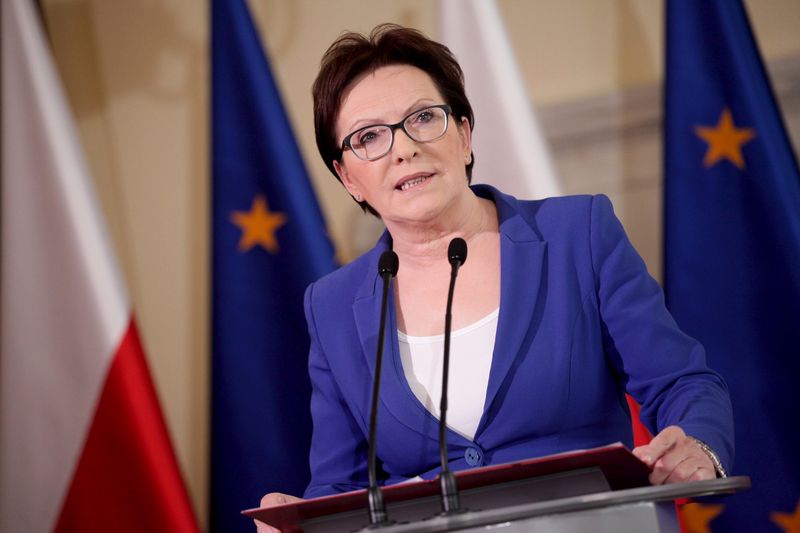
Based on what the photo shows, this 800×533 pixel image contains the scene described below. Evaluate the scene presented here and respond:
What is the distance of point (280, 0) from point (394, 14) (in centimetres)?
50

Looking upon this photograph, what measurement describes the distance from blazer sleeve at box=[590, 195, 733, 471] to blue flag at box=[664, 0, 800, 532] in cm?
110

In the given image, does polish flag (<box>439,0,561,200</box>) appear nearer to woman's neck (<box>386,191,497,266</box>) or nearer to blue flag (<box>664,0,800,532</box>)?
blue flag (<box>664,0,800,532</box>)

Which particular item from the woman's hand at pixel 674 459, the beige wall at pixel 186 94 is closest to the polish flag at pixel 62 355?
the beige wall at pixel 186 94

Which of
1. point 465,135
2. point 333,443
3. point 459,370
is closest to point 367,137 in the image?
point 465,135

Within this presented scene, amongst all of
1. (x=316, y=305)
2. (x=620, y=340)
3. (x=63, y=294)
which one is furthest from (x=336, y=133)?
(x=63, y=294)

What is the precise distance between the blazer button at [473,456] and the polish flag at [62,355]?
1539 mm

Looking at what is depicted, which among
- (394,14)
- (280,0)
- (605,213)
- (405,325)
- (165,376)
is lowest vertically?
(405,325)

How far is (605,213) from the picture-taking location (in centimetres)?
174

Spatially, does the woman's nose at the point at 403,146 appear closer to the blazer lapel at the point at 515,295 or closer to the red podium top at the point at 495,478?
the blazer lapel at the point at 515,295

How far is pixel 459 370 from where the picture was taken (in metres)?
1.68

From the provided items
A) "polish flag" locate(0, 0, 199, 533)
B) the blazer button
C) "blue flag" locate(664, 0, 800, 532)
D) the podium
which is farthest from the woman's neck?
"polish flag" locate(0, 0, 199, 533)

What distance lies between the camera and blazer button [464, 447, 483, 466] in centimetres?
157

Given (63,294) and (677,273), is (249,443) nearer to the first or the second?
(63,294)

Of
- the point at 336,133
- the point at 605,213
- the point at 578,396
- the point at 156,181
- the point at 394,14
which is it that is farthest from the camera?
the point at 156,181
